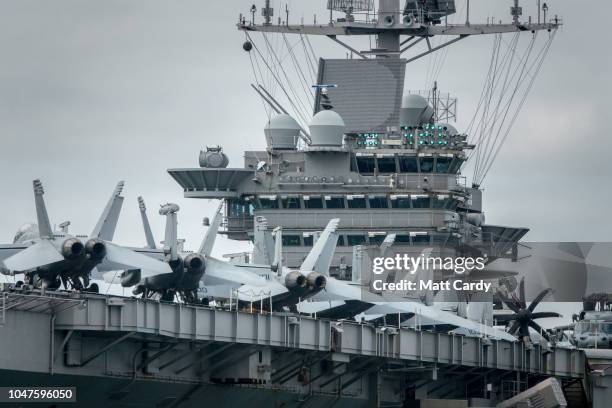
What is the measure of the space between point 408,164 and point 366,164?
6.86 ft

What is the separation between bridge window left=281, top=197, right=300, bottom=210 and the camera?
77125 millimetres

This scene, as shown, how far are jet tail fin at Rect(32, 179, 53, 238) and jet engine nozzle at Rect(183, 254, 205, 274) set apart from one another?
7457mm

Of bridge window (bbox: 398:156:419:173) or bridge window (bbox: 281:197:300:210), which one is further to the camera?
bridge window (bbox: 398:156:419:173)

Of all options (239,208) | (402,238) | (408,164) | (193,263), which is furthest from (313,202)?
(193,263)

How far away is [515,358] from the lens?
6119 cm

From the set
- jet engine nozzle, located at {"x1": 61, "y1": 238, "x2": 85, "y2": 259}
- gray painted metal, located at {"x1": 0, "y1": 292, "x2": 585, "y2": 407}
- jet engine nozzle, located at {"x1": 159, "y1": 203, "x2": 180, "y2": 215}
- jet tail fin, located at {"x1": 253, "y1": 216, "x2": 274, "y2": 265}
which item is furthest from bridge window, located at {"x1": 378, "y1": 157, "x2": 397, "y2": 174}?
jet engine nozzle, located at {"x1": 61, "y1": 238, "x2": 85, "y2": 259}

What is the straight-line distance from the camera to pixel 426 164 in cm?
7869

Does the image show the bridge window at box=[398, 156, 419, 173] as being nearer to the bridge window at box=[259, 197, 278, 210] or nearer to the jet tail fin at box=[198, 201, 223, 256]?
the bridge window at box=[259, 197, 278, 210]

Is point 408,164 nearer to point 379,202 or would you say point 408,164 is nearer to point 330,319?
point 379,202

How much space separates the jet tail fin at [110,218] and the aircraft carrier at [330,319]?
5989 millimetres

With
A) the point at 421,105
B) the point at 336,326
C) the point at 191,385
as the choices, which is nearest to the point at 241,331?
the point at 191,385

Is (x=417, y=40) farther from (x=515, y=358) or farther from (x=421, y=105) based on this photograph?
(x=515, y=358)

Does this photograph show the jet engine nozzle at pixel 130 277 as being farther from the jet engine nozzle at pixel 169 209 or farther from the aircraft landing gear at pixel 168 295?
the jet engine nozzle at pixel 169 209

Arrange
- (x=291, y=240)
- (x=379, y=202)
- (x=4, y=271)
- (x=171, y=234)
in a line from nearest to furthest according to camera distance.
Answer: (x=4, y=271), (x=171, y=234), (x=379, y=202), (x=291, y=240)
